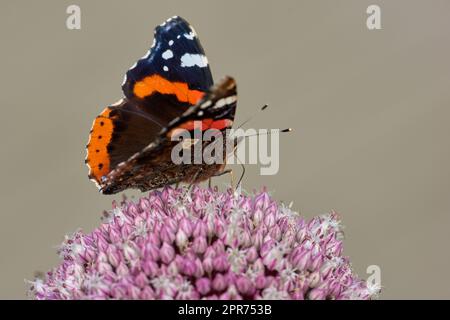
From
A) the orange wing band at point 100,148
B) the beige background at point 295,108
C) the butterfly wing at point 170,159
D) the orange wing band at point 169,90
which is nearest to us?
the butterfly wing at point 170,159

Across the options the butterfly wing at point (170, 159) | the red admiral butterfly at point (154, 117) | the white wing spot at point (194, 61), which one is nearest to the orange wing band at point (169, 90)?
the red admiral butterfly at point (154, 117)

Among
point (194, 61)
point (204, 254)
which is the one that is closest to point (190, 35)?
point (194, 61)

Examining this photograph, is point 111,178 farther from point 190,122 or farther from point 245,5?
point 245,5

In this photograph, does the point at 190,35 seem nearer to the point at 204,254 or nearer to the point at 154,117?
the point at 154,117

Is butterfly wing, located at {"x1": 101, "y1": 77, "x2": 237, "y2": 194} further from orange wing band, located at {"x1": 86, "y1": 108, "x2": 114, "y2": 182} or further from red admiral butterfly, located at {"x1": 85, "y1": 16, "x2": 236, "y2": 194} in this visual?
orange wing band, located at {"x1": 86, "y1": 108, "x2": 114, "y2": 182}

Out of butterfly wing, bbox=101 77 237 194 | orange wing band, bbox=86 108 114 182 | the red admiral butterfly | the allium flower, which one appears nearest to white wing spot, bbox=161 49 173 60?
the red admiral butterfly

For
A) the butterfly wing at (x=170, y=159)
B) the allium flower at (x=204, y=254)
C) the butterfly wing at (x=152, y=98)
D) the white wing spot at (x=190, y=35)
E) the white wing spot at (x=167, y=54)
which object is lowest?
the allium flower at (x=204, y=254)

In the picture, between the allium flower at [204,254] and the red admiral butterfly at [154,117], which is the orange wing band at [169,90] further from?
the allium flower at [204,254]
